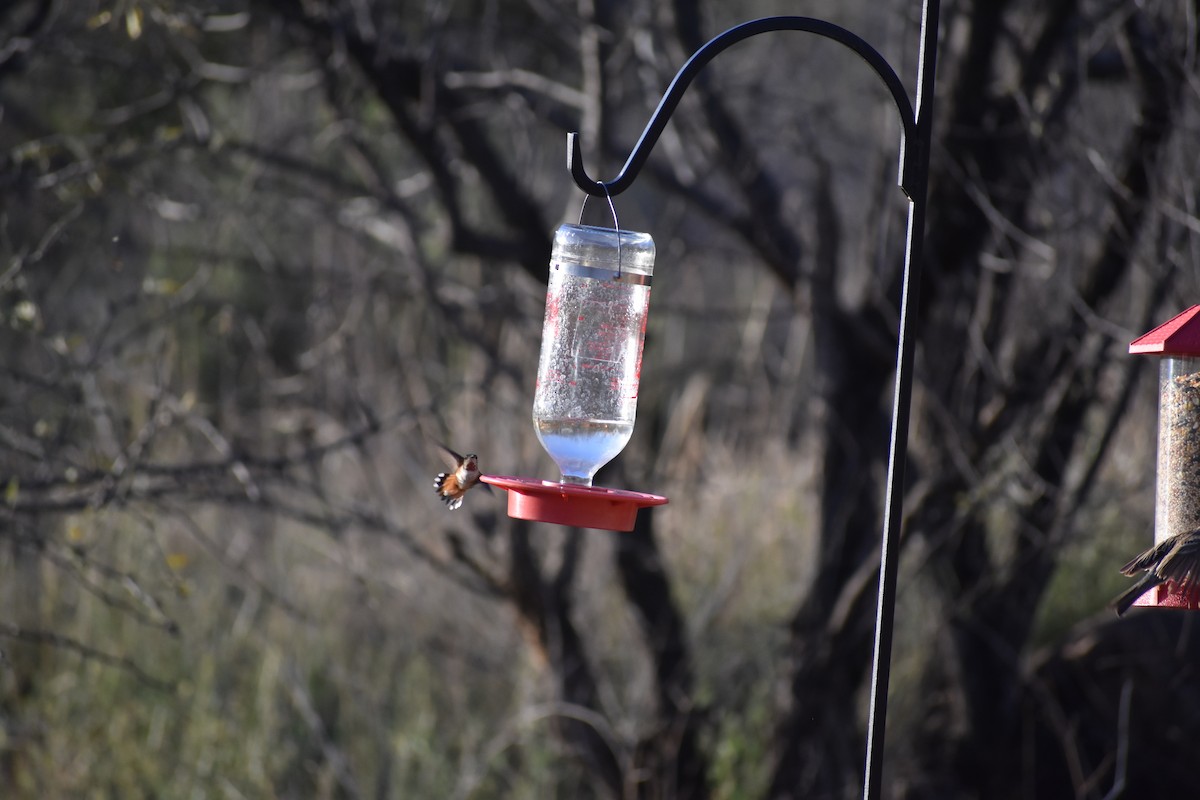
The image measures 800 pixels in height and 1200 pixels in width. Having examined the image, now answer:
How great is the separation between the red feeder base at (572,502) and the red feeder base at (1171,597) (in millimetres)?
780

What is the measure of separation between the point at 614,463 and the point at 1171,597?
2984 mm

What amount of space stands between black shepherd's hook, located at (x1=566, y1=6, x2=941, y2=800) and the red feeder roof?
390 mm

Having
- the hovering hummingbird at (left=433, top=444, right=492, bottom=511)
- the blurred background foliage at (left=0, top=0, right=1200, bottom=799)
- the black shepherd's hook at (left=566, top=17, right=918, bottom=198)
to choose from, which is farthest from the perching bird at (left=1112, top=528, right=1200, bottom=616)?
the blurred background foliage at (left=0, top=0, right=1200, bottom=799)

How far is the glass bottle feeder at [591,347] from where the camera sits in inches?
88.1

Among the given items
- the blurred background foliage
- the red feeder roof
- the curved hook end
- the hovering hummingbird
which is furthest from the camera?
the blurred background foliage

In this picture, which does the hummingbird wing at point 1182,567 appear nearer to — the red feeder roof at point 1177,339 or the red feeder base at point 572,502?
the red feeder roof at point 1177,339

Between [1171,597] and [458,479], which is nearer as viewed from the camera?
[1171,597]

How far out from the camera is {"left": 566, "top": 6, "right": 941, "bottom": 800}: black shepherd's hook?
1860 mm

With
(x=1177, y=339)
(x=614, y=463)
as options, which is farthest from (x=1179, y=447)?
(x=614, y=463)

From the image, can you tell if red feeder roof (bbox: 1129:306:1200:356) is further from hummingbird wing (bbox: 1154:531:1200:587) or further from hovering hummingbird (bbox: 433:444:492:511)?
hovering hummingbird (bbox: 433:444:492:511)

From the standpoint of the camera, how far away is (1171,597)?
1873 millimetres

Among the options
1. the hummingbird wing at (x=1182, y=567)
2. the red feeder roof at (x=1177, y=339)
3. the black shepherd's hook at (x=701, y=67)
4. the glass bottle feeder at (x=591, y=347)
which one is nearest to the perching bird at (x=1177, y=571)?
the hummingbird wing at (x=1182, y=567)

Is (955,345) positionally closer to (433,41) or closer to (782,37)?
(433,41)

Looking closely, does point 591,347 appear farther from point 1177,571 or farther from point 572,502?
point 1177,571
